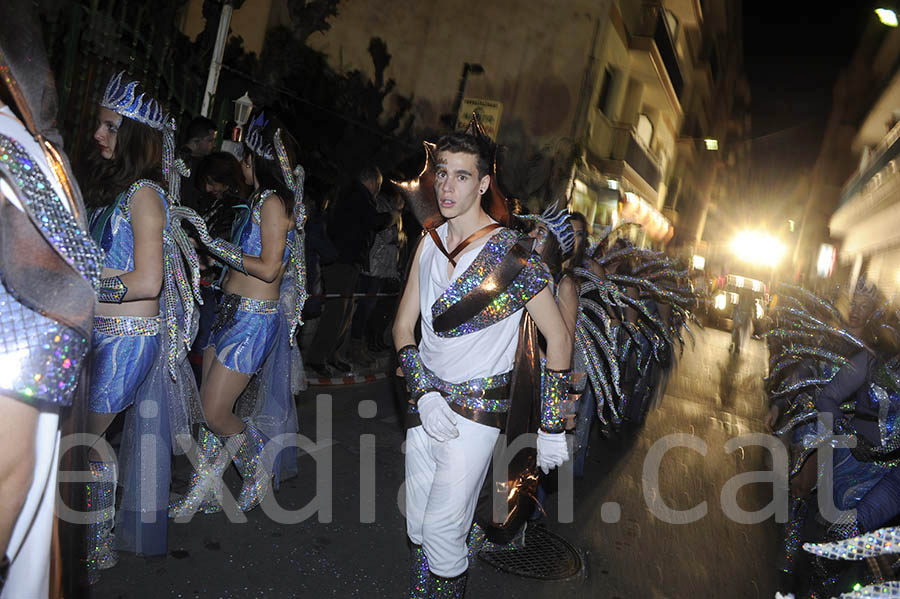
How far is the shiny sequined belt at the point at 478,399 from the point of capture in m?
2.98

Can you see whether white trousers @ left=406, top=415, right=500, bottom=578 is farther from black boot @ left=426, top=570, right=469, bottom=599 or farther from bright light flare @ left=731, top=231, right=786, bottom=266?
bright light flare @ left=731, top=231, right=786, bottom=266

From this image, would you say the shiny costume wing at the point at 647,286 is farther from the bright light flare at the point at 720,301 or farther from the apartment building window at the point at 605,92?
the bright light flare at the point at 720,301

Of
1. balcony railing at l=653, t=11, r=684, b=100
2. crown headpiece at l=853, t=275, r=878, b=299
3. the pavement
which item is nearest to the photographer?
the pavement

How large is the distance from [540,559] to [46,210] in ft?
12.1

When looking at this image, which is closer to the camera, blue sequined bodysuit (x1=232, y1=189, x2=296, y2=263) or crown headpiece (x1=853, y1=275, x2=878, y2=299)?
blue sequined bodysuit (x1=232, y1=189, x2=296, y2=263)

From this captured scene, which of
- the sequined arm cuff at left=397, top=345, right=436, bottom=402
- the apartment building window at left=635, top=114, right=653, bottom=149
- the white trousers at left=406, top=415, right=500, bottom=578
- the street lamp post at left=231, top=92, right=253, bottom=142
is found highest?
the apartment building window at left=635, top=114, right=653, bottom=149

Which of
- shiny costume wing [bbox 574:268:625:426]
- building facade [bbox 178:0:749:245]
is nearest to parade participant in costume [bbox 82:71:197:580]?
shiny costume wing [bbox 574:268:625:426]

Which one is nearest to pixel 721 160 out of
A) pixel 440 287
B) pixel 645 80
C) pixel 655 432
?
pixel 645 80

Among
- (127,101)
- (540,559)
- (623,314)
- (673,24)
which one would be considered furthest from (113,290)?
(673,24)

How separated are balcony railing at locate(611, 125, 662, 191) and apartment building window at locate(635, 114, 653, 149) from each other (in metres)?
0.43

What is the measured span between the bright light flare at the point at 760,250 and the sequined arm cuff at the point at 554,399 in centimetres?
3488

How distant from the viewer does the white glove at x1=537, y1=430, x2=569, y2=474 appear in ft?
10.4

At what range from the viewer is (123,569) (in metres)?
3.34

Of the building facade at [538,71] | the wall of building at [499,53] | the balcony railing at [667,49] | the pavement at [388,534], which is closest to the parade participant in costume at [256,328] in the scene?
the pavement at [388,534]
